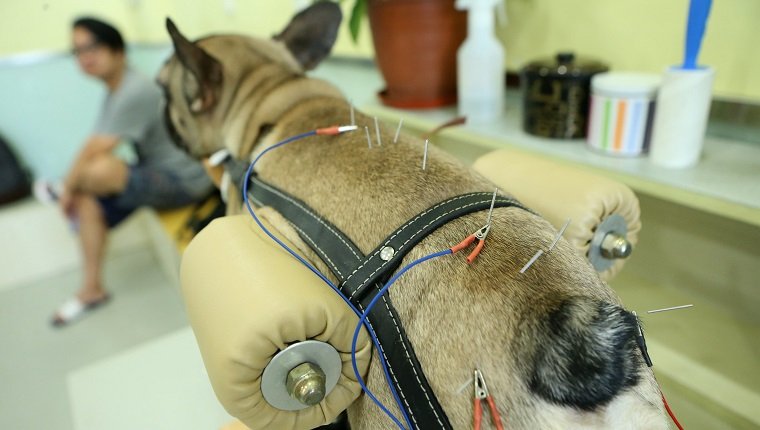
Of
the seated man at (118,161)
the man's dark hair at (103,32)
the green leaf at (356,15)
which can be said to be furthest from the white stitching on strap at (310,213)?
the man's dark hair at (103,32)

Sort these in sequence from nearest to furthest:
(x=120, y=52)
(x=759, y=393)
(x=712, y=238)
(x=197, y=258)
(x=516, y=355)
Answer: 1. (x=516, y=355)
2. (x=197, y=258)
3. (x=759, y=393)
4. (x=712, y=238)
5. (x=120, y=52)

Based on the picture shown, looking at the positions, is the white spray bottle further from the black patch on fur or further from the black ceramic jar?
the black patch on fur

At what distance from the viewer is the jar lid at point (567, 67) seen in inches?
35.4

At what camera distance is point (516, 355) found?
44cm

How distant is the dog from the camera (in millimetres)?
434

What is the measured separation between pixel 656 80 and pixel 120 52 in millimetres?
1961

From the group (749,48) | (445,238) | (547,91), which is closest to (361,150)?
(445,238)

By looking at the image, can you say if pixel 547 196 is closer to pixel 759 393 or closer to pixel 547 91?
pixel 547 91

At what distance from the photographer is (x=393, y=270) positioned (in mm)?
521

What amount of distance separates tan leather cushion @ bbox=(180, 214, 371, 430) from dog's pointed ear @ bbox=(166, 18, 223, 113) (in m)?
0.42

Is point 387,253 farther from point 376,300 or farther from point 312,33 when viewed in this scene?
point 312,33

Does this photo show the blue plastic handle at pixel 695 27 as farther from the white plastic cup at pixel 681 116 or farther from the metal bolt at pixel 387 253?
the metal bolt at pixel 387 253

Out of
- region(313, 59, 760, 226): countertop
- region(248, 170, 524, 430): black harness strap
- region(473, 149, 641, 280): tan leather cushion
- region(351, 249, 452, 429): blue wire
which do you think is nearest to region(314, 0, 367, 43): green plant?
region(313, 59, 760, 226): countertop

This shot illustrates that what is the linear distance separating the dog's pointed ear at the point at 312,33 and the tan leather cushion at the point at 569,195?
0.57 metres
